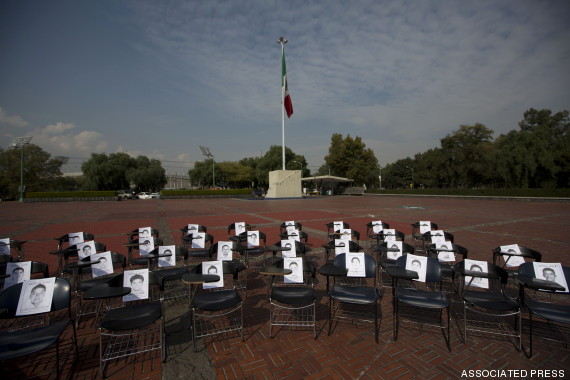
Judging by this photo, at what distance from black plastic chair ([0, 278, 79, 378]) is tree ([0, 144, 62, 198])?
57.4 m

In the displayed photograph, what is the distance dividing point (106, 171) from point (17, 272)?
54.1 m

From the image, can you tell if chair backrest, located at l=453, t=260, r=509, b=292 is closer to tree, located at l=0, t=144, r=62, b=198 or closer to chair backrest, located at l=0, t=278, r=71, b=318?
chair backrest, located at l=0, t=278, r=71, b=318

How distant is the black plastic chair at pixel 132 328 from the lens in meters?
2.87

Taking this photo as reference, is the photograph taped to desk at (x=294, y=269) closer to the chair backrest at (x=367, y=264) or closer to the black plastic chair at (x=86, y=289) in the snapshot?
the chair backrest at (x=367, y=264)

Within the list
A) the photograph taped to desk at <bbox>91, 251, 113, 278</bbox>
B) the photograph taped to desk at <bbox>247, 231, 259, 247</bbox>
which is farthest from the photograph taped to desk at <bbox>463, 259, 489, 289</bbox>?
the photograph taped to desk at <bbox>91, 251, 113, 278</bbox>

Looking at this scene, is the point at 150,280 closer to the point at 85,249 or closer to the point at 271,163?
the point at 85,249

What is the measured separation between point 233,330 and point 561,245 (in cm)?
1058

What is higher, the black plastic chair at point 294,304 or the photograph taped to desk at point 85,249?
the photograph taped to desk at point 85,249

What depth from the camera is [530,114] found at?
50875 millimetres

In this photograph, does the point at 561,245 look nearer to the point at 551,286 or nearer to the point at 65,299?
the point at 551,286

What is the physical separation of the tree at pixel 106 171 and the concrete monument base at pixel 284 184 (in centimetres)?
3371

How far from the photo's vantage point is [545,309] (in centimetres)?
313

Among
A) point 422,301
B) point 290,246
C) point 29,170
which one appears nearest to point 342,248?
point 290,246

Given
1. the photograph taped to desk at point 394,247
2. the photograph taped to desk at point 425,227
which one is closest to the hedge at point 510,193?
the photograph taped to desk at point 425,227
